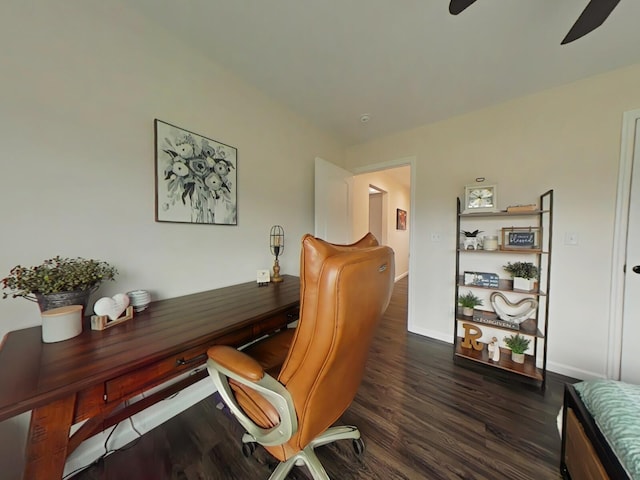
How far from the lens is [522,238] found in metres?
1.87

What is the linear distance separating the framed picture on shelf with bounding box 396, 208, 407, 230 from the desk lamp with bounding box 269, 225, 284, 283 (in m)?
4.14

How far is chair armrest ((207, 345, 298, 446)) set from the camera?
745 millimetres

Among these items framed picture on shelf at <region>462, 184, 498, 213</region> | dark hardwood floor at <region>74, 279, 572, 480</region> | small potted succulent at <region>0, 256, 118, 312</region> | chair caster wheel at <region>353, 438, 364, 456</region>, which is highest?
framed picture on shelf at <region>462, 184, 498, 213</region>

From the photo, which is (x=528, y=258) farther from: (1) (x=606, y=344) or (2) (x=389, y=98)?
(2) (x=389, y=98)

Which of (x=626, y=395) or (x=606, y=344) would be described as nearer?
(x=626, y=395)

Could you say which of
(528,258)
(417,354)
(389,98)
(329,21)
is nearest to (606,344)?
(528,258)

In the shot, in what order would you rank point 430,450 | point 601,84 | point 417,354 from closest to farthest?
point 430,450 < point 601,84 < point 417,354

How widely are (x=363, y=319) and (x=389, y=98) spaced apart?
6.83 ft

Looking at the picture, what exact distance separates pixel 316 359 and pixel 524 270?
211 centimetres

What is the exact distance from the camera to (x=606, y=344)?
1.69 metres

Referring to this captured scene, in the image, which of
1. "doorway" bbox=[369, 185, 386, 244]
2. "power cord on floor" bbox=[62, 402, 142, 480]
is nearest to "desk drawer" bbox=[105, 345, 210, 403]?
"power cord on floor" bbox=[62, 402, 142, 480]

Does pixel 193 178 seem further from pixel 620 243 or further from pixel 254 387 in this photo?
pixel 620 243

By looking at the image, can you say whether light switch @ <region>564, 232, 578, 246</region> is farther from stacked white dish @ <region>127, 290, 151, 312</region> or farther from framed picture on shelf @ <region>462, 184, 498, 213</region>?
stacked white dish @ <region>127, 290, 151, 312</region>

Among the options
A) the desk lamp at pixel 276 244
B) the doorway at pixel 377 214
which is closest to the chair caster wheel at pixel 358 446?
the desk lamp at pixel 276 244
